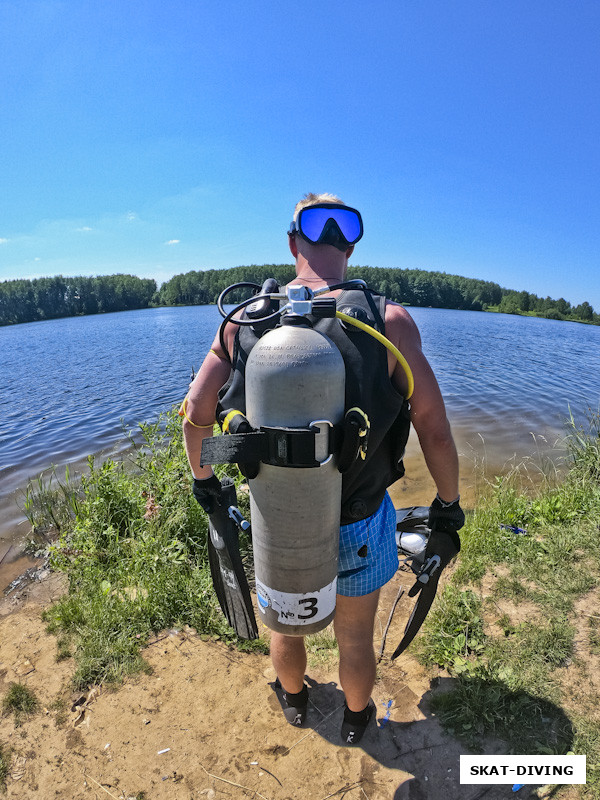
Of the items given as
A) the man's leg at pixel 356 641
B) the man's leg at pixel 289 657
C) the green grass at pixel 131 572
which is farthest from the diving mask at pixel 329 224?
the green grass at pixel 131 572

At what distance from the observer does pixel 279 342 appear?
1503mm

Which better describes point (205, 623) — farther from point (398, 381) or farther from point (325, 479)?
point (398, 381)

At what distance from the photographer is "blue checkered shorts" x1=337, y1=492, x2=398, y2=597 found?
198 centimetres

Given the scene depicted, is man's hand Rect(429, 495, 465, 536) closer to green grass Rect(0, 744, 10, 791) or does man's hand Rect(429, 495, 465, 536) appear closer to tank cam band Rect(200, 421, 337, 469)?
tank cam band Rect(200, 421, 337, 469)

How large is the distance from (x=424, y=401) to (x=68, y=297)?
295 ft

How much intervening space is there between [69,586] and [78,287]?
288 ft

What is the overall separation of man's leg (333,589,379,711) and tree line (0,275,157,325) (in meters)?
79.4

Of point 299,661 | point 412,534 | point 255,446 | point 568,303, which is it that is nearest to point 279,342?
point 255,446

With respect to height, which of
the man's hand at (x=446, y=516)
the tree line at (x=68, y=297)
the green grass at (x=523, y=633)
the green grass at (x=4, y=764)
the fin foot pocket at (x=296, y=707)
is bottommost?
the green grass at (x=4, y=764)

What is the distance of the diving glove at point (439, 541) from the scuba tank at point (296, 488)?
0.71 meters

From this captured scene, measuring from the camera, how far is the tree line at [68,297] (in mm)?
71125

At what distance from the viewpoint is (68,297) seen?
78.1m

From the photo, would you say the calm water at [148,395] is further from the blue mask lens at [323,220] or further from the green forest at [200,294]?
the green forest at [200,294]

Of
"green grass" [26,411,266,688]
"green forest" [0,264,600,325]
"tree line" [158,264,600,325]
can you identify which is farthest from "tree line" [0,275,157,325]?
"green grass" [26,411,266,688]
